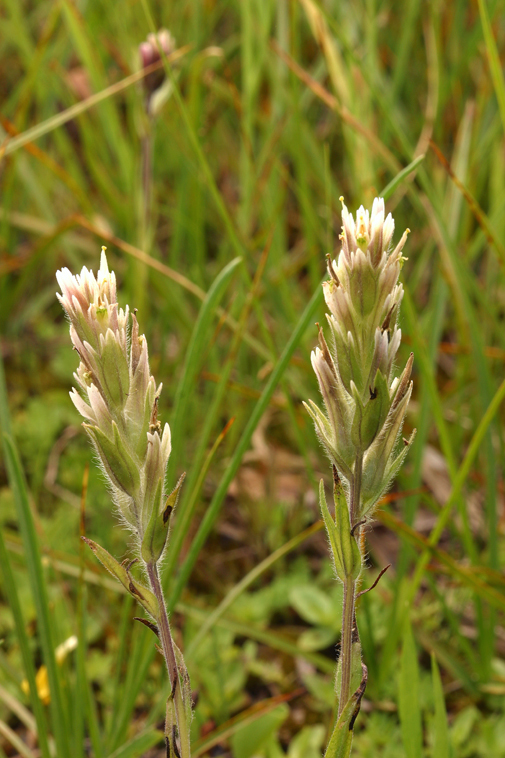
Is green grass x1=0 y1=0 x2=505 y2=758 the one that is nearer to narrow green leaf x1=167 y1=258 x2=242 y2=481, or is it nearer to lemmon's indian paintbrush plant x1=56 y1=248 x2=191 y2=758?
narrow green leaf x1=167 y1=258 x2=242 y2=481

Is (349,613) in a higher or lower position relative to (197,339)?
lower

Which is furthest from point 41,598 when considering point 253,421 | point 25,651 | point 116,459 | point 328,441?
point 328,441

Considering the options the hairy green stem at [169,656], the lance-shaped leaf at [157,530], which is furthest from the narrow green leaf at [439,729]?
the lance-shaped leaf at [157,530]

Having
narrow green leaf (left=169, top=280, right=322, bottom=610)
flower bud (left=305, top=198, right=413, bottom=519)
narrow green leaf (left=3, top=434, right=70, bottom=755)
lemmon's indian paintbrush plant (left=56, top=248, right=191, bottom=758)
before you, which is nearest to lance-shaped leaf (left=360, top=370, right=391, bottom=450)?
flower bud (left=305, top=198, right=413, bottom=519)

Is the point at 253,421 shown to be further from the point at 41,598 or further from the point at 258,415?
the point at 41,598

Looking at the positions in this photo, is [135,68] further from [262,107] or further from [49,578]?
[49,578]

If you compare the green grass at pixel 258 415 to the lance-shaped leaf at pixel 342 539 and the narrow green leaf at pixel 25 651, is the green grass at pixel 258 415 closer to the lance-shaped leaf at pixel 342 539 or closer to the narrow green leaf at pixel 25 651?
the narrow green leaf at pixel 25 651
